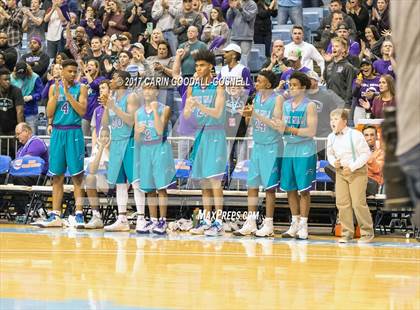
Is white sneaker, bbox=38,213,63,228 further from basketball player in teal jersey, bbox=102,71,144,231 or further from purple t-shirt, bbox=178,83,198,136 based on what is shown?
purple t-shirt, bbox=178,83,198,136

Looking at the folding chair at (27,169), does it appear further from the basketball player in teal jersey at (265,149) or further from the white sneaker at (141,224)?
the basketball player in teal jersey at (265,149)

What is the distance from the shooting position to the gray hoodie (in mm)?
18250

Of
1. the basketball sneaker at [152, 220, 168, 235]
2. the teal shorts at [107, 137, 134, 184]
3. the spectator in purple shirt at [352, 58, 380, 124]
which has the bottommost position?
the basketball sneaker at [152, 220, 168, 235]

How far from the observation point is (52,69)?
722 inches

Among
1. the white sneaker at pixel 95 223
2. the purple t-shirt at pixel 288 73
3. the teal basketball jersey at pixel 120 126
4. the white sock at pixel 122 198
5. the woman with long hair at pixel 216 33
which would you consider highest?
the woman with long hair at pixel 216 33

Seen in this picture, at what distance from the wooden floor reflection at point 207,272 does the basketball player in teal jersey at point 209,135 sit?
2.36 feet

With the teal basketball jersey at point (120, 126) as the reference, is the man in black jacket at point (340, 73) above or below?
above

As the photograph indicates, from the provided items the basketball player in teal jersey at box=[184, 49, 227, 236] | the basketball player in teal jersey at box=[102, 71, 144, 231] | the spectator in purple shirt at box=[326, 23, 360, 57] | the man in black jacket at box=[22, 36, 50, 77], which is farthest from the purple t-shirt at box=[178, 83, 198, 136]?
the man in black jacket at box=[22, 36, 50, 77]

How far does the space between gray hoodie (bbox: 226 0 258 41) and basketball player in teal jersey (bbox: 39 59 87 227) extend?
4483mm

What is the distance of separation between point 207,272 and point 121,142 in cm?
594

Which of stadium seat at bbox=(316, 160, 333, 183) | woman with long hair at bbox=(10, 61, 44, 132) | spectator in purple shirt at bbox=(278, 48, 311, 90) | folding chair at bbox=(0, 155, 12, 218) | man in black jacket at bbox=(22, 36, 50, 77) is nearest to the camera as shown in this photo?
stadium seat at bbox=(316, 160, 333, 183)

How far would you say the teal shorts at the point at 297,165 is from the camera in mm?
13156

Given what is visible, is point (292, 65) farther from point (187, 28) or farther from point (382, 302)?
point (382, 302)

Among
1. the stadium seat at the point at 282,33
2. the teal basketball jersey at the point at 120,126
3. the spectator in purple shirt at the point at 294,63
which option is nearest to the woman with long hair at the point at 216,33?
the stadium seat at the point at 282,33
